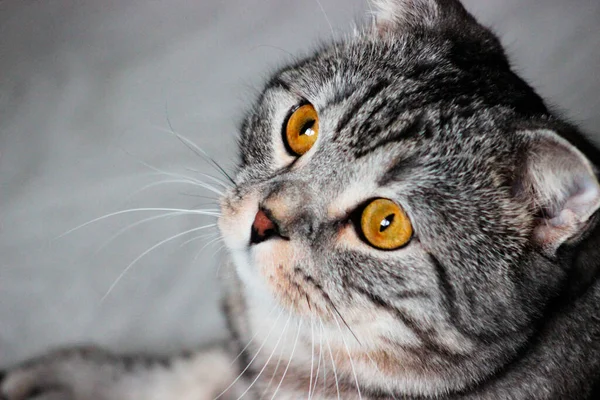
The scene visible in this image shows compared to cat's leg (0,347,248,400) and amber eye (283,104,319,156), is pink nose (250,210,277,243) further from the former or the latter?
cat's leg (0,347,248,400)

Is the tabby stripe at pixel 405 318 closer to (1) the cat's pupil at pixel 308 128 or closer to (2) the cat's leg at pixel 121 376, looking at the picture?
(1) the cat's pupil at pixel 308 128

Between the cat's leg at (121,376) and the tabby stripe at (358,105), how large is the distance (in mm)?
599

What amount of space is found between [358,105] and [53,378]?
2.71 feet

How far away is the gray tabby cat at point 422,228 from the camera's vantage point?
2.47 feet

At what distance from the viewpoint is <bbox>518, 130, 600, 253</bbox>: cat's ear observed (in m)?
0.67

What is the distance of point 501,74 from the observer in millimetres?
902

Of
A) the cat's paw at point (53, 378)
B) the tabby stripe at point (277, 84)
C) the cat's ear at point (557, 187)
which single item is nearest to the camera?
the cat's ear at point (557, 187)

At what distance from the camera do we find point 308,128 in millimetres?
866

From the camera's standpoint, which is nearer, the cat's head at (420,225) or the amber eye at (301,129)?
the cat's head at (420,225)

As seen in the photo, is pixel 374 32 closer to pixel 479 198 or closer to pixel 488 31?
pixel 488 31

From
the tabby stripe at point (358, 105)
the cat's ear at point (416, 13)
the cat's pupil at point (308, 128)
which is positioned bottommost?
the tabby stripe at point (358, 105)

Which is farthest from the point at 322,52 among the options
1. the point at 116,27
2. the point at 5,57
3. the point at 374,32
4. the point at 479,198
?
the point at 5,57

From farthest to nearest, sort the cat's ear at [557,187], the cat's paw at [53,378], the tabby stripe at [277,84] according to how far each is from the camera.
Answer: the cat's paw at [53,378] < the tabby stripe at [277,84] < the cat's ear at [557,187]

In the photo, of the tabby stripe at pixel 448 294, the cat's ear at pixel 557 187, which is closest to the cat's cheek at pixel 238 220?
the tabby stripe at pixel 448 294
